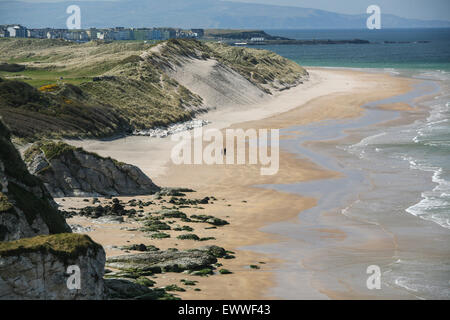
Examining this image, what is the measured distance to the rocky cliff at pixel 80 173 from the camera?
2778 cm

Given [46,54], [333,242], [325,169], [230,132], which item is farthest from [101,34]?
[333,242]

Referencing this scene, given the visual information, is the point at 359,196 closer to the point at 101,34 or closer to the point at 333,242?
the point at 333,242

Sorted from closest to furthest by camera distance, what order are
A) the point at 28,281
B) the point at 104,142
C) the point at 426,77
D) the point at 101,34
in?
the point at 28,281
the point at 104,142
the point at 426,77
the point at 101,34

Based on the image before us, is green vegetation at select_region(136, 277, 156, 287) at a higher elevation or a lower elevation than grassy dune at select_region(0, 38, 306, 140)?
lower

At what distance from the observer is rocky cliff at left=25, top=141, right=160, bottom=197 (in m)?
27.8

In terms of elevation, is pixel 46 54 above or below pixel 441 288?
above

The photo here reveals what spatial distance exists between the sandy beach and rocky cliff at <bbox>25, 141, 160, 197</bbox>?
1.18m

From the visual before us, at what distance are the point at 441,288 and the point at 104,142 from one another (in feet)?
99.4

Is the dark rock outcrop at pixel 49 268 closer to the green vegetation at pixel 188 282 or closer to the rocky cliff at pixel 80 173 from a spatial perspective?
the green vegetation at pixel 188 282

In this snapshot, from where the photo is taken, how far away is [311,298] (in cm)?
1692

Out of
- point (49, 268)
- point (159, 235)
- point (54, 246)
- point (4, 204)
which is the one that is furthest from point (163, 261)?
point (49, 268)

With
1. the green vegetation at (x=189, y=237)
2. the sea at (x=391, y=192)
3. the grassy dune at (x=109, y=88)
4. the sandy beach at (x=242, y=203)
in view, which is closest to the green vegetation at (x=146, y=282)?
the sandy beach at (x=242, y=203)

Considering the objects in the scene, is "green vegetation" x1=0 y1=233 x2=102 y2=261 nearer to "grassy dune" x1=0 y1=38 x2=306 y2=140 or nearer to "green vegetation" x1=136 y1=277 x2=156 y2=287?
"green vegetation" x1=136 y1=277 x2=156 y2=287

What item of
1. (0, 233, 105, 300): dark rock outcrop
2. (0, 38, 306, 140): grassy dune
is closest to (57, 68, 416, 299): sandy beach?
(0, 38, 306, 140): grassy dune
